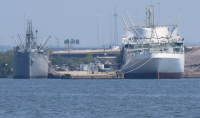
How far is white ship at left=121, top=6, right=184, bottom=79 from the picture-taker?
4567 inches

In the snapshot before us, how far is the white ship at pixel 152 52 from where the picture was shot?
381 feet

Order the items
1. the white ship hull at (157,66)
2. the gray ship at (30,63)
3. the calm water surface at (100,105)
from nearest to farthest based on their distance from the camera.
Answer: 1. the calm water surface at (100,105)
2. the white ship hull at (157,66)
3. the gray ship at (30,63)

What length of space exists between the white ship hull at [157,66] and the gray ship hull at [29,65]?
18.8 metres

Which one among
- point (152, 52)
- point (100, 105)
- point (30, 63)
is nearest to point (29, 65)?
Result: point (30, 63)

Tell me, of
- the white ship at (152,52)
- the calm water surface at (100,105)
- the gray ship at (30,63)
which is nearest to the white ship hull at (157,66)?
the white ship at (152,52)

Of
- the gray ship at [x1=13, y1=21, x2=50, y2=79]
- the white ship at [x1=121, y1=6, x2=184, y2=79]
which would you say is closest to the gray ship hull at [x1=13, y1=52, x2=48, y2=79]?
the gray ship at [x1=13, y1=21, x2=50, y2=79]

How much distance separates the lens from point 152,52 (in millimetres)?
118250

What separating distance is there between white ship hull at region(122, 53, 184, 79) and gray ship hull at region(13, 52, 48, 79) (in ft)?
61.8

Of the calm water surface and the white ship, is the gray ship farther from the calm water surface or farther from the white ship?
the calm water surface

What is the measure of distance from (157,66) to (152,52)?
3.70 metres

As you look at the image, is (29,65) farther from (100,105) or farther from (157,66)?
(100,105)

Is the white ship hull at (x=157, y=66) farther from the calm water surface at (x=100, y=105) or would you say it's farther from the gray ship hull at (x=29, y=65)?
the calm water surface at (x=100, y=105)

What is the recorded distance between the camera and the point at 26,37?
138000 mm

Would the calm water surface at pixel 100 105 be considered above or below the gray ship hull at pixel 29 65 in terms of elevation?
below
